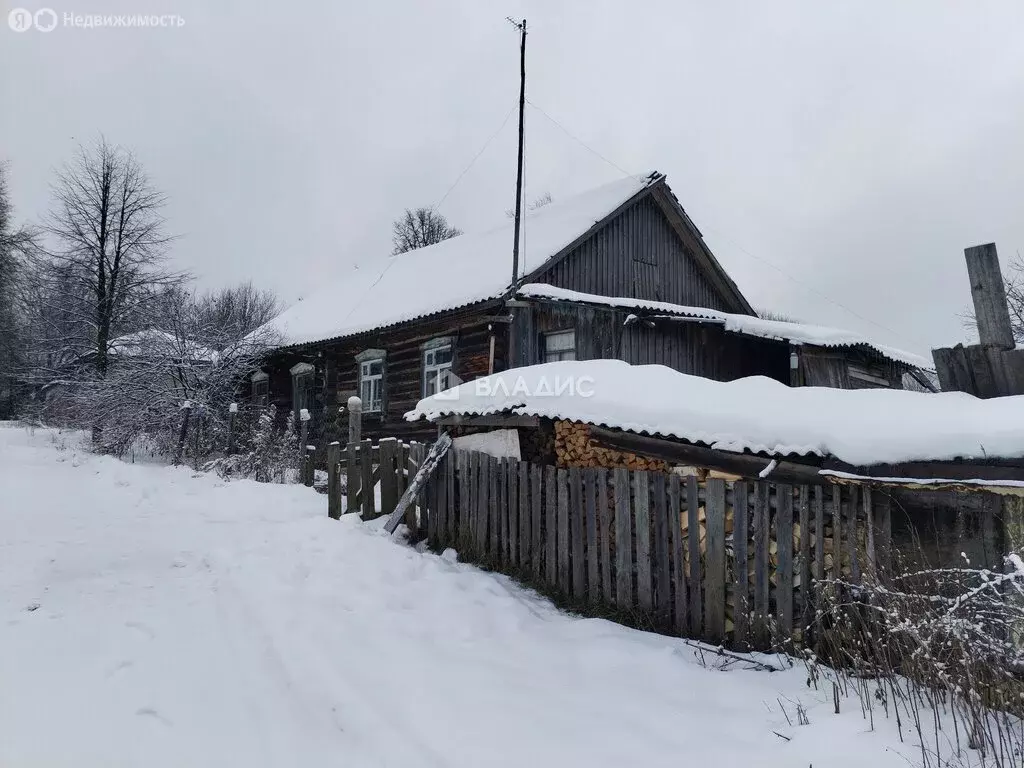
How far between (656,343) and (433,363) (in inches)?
212

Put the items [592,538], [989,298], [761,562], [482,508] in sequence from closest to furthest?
1. [761,562]
2. [989,298]
3. [592,538]
4. [482,508]

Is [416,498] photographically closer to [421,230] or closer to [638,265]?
[638,265]

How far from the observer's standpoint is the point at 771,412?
4223mm

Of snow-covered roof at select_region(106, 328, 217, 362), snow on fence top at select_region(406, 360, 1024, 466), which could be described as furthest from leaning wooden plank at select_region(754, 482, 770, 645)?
snow-covered roof at select_region(106, 328, 217, 362)

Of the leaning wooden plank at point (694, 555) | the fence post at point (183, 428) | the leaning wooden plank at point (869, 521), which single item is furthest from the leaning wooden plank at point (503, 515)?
the fence post at point (183, 428)

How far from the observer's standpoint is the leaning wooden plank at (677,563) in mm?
4191

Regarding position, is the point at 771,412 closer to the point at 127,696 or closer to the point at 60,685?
the point at 127,696

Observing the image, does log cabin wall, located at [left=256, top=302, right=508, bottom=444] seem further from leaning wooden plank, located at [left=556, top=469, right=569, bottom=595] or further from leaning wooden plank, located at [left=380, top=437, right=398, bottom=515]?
leaning wooden plank, located at [left=556, top=469, right=569, bottom=595]

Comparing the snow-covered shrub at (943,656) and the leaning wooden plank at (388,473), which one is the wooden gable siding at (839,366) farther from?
the snow-covered shrub at (943,656)

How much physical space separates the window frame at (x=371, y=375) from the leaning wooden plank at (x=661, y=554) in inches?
471

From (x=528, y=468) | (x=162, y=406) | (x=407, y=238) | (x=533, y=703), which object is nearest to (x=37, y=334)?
(x=162, y=406)

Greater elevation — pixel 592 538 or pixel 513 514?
pixel 513 514

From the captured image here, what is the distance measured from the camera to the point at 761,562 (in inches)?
151

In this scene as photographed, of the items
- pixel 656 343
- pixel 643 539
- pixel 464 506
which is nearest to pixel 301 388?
pixel 656 343
